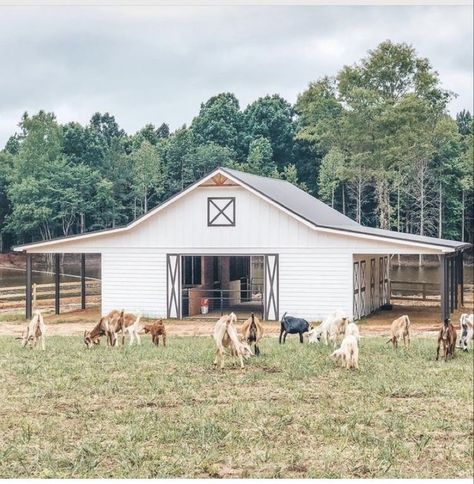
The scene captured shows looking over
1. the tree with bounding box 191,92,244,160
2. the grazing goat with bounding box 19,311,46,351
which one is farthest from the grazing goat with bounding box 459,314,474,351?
the grazing goat with bounding box 19,311,46,351

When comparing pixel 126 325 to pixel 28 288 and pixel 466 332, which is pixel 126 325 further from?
pixel 466 332

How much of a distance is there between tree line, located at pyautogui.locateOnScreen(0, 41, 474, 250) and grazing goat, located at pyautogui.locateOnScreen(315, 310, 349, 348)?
150 centimetres

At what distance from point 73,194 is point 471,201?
4.31m

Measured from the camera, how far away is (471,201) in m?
9.16

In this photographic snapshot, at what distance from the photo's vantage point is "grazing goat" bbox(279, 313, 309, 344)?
32.2 feet

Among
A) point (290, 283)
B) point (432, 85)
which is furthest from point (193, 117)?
point (290, 283)

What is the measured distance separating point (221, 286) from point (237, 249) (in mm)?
1579

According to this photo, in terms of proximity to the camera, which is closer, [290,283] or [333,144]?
[333,144]

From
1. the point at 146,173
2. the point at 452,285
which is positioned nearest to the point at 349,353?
the point at 146,173

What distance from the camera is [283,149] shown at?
826 centimetres

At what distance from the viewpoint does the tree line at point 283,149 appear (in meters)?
7.57

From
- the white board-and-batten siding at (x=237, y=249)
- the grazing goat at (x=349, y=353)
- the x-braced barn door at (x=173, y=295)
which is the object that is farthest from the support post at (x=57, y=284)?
the grazing goat at (x=349, y=353)

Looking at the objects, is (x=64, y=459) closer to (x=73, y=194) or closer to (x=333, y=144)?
(x=73, y=194)

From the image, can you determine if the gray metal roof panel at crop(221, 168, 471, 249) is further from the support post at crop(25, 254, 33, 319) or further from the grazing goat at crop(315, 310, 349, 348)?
the support post at crop(25, 254, 33, 319)
